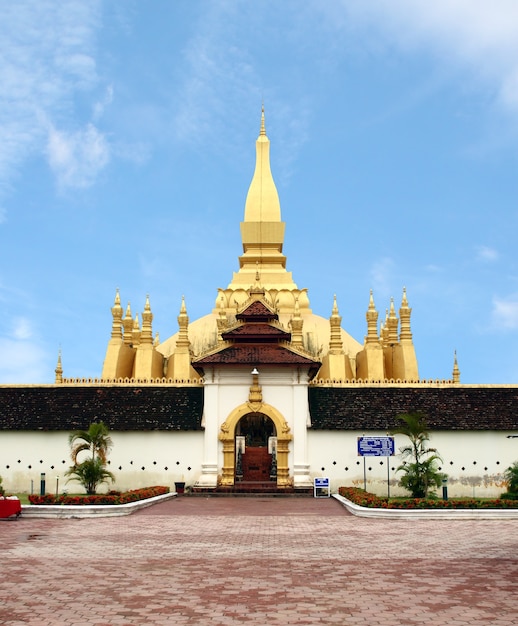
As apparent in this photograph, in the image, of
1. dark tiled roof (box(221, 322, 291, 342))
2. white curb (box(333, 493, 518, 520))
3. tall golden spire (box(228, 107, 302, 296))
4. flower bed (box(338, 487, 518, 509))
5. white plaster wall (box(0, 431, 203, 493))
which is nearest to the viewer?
white curb (box(333, 493, 518, 520))

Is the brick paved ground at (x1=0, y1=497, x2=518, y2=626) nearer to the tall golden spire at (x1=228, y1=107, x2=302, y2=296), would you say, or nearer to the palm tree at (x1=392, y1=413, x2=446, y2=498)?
the palm tree at (x1=392, y1=413, x2=446, y2=498)

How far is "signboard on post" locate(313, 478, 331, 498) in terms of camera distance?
90.3 feet

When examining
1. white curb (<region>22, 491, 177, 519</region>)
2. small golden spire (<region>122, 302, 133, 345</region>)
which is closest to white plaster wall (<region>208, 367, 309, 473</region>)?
white curb (<region>22, 491, 177, 519</region>)

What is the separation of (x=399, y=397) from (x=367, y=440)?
5608 mm

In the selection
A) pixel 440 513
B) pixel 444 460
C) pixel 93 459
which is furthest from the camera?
pixel 444 460

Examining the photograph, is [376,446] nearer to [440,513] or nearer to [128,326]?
[440,513]

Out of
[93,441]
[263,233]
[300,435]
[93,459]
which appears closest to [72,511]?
[93,459]

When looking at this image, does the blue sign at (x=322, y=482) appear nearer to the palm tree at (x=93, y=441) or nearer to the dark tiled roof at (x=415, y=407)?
the dark tiled roof at (x=415, y=407)

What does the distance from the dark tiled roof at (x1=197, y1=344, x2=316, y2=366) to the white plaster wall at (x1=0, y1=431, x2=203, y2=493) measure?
2746 mm

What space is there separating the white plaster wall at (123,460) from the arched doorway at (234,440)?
0.97 meters

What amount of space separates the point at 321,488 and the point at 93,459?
769 centimetres

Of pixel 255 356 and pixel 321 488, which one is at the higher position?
pixel 255 356

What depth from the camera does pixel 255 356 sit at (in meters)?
30.1

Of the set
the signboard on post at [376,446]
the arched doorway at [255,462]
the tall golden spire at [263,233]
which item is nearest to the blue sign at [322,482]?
the signboard on post at [376,446]
